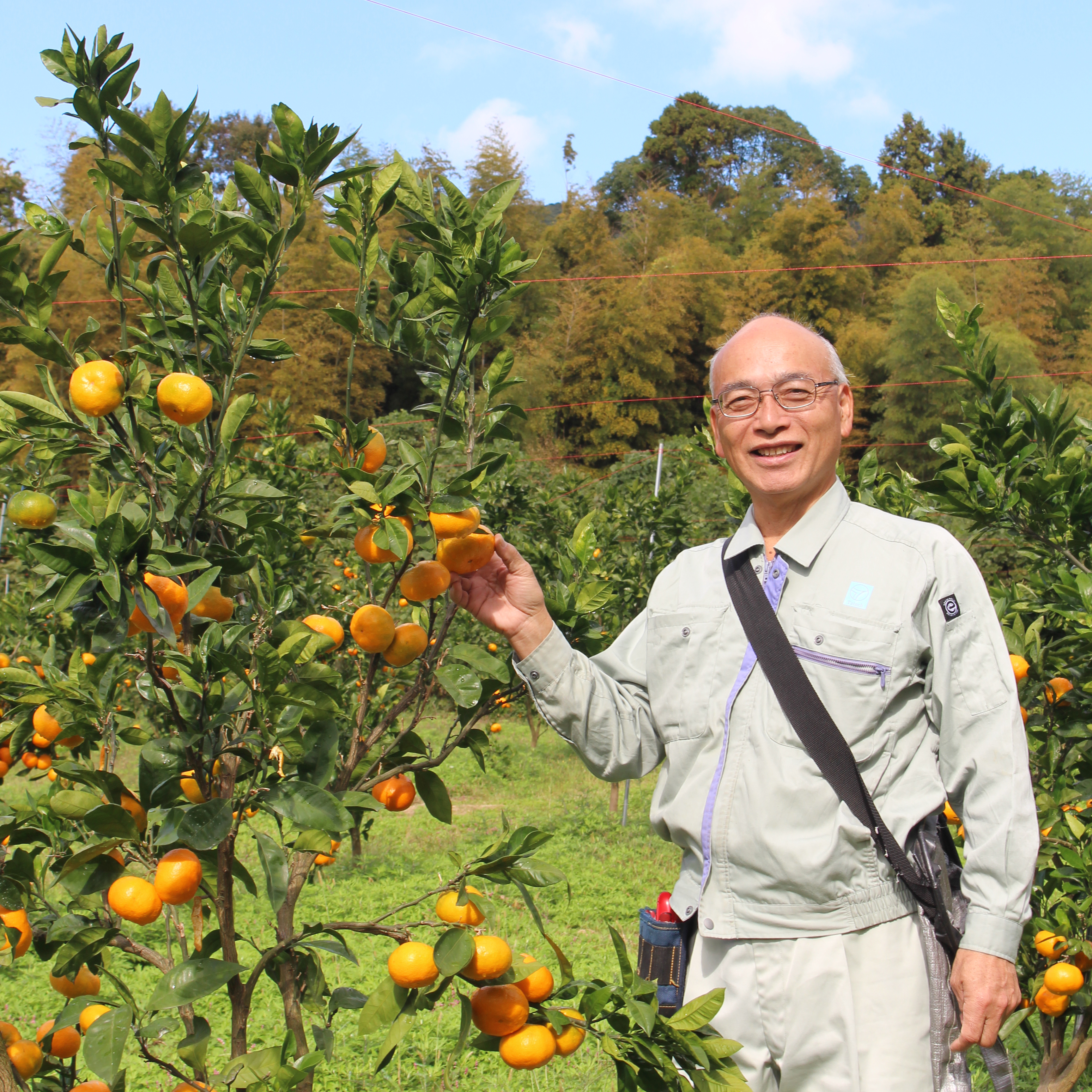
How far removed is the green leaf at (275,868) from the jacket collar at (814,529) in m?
0.85

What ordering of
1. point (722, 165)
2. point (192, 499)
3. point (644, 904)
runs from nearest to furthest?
point (192, 499) → point (644, 904) → point (722, 165)

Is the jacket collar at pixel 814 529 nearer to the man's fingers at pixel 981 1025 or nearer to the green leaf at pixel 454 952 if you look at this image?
the man's fingers at pixel 981 1025

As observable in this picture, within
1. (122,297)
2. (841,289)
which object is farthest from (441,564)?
(841,289)

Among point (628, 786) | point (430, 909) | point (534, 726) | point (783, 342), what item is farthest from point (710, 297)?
point (783, 342)

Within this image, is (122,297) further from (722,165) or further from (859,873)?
(722,165)

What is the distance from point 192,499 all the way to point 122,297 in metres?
0.22

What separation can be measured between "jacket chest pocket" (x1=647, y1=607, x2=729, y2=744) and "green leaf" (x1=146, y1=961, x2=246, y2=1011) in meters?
0.72

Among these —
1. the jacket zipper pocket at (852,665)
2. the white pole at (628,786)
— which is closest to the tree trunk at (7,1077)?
the jacket zipper pocket at (852,665)

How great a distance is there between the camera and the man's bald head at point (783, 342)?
142 centimetres

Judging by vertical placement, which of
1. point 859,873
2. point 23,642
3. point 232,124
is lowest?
point 23,642

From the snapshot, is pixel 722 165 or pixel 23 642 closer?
pixel 23 642

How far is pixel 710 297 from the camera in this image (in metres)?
23.0

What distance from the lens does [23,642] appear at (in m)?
3.89

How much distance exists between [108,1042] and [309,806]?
0.94 ft
